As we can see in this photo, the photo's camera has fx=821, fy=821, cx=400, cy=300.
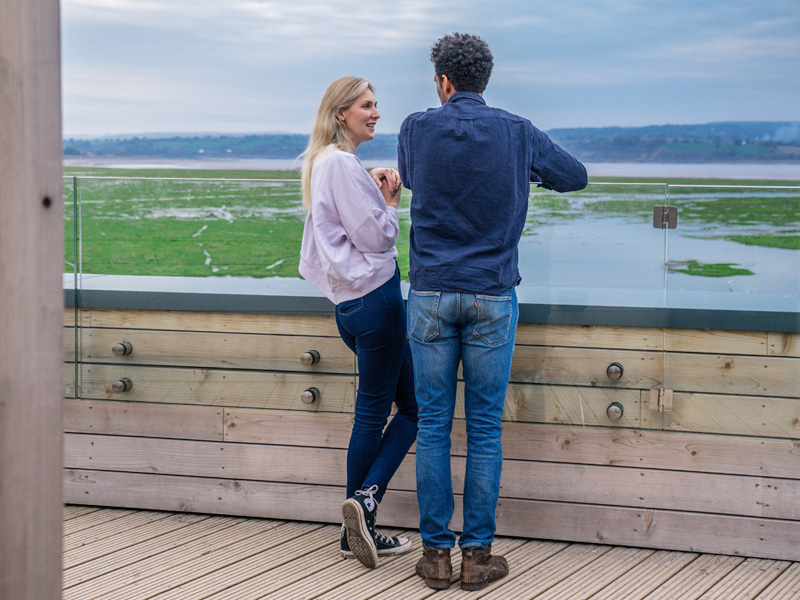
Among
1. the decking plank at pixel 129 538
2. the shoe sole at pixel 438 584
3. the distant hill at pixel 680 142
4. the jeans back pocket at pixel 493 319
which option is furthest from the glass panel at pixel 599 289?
the distant hill at pixel 680 142

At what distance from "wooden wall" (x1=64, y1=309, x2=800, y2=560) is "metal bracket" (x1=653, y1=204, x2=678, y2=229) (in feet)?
1.05

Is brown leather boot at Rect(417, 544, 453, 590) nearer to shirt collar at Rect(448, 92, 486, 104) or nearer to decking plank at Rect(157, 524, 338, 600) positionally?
decking plank at Rect(157, 524, 338, 600)

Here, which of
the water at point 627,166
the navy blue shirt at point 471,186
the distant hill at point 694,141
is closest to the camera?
the navy blue shirt at point 471,186

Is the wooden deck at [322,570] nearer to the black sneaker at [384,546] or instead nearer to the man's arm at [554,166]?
the black sneaker at [384,546]

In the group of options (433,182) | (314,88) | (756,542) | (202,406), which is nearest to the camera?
(433,182)

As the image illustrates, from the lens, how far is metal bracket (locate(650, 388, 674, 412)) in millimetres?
2508

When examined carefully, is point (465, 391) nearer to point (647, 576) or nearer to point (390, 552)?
point (390, 552)

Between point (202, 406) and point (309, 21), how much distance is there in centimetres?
3949

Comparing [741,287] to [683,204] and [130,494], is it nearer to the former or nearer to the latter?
[683,204]

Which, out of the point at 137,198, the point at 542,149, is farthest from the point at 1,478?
the point at 137,198

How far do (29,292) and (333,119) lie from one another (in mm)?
1370

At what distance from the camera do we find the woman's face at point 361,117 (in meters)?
2.26

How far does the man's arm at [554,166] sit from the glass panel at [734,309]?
1.58ft

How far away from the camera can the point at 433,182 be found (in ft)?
6.77
